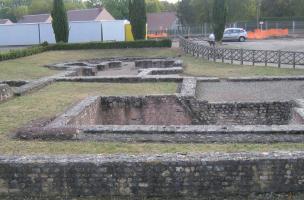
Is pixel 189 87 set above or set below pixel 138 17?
below

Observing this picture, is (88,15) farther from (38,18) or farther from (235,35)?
(235,35)

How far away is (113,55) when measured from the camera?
29.0 m

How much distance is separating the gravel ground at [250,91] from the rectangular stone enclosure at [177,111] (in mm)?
889

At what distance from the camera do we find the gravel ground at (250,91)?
12.9 meters

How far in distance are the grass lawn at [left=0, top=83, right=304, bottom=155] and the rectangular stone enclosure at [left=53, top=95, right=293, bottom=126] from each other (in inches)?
36.0

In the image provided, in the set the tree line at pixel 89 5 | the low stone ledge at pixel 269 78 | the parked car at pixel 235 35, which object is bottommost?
the low stone ledge at pixel 269 78

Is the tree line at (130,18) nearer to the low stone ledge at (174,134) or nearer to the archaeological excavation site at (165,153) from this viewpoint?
the archaeological excavation site at (165,153)

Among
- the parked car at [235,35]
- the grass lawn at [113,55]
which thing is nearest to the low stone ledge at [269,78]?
the grass lawn at [113,55]

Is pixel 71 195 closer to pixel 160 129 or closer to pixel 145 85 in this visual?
pixel 160 129

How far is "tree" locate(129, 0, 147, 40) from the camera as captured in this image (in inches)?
1275

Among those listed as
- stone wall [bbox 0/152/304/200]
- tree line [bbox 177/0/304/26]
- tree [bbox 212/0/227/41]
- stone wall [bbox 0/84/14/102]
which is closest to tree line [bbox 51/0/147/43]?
tree [bbox 212/0/227/41]

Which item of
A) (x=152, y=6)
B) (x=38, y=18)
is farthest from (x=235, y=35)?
(x=152, y=6)

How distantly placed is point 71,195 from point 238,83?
10.3 m

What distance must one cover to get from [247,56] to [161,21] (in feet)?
172
